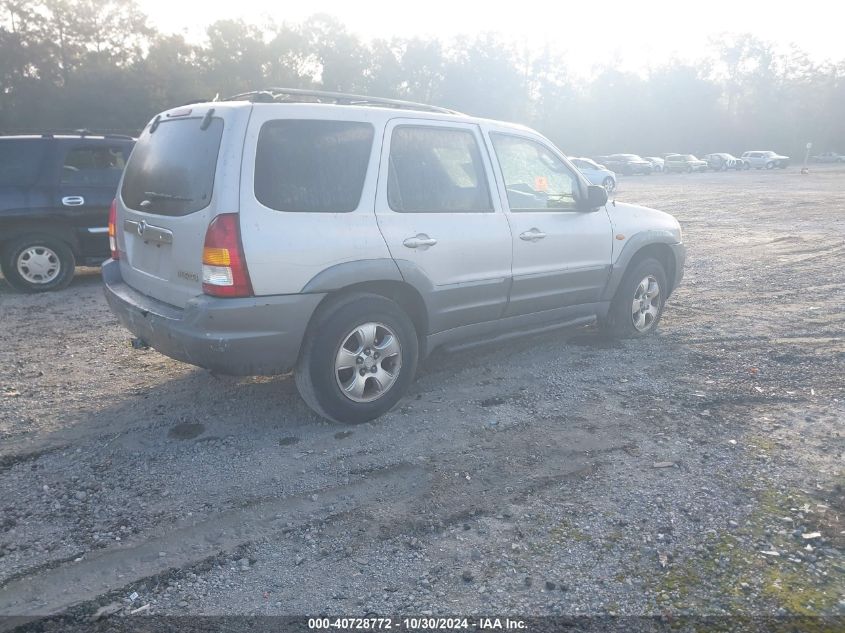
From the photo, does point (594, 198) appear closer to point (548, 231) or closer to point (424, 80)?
point (548, 231)

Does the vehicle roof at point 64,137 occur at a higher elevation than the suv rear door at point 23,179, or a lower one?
higher

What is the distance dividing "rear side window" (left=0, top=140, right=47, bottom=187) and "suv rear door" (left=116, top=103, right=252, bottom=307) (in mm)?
4349

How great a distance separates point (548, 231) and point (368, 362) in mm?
1890

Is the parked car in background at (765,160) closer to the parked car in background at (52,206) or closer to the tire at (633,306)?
the tire at (633,306)

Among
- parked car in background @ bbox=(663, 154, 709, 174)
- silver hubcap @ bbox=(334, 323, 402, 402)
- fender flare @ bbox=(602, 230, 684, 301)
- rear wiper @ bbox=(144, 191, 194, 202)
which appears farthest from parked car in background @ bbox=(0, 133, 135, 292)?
parked car in background @ bbox=(663, 154, 709, 174)

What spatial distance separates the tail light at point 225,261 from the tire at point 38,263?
18.2ft

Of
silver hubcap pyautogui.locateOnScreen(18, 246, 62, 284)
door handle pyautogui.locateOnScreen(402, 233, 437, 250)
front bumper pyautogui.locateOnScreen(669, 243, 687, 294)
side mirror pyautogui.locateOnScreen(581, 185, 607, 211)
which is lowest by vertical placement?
Answer: front bumper pyautogui.locateOnScreen(669, 243, 687, 294)

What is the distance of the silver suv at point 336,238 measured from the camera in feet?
13.1

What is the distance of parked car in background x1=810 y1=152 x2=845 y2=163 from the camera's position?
62325mm

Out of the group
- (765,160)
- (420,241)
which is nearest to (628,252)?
(420,241)

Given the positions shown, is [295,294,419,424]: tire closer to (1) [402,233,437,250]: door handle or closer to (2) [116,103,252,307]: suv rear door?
(1) [402,233,437,250]: door handle

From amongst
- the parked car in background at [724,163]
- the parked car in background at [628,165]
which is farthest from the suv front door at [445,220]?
the parked car in background at [724,163]

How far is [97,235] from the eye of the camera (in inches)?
343

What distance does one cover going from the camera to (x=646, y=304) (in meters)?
6.60
